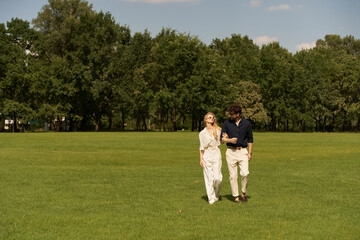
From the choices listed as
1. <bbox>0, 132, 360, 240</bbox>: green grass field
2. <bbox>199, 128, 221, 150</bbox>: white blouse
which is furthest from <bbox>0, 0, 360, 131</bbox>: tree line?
<bbox>199, 128, 221, 150</bbox>: white blouse

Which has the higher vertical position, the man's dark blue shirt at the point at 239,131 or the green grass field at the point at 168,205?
the man's dark blue shirt at the point at 239,131

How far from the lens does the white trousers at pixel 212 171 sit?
11438 millimetres

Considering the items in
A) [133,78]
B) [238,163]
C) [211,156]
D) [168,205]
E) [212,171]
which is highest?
[133,78]

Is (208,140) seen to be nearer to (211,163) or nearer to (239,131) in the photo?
(211,163)

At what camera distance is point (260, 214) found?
1020cm

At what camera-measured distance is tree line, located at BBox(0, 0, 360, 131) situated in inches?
3034

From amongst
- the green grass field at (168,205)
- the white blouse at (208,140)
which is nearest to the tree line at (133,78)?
the green grass field at (168,205)

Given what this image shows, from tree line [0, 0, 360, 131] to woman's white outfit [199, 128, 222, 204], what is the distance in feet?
215

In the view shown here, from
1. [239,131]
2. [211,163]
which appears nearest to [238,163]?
[211,163]

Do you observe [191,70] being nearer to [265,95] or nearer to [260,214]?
[265,95]

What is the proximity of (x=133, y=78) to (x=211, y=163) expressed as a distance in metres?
73.3

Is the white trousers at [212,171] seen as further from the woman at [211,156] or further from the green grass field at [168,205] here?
the green grass field at [168,205]

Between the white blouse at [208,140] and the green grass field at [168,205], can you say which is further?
the white blouse at [208,140]

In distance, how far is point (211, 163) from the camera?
11.6 m
